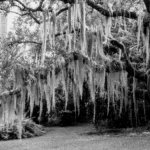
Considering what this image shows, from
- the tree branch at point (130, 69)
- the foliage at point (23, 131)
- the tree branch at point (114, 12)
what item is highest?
the tree branch at point (114, 12)

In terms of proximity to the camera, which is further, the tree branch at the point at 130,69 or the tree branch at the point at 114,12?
the tree branch at the point at 130,69

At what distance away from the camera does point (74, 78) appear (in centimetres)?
480

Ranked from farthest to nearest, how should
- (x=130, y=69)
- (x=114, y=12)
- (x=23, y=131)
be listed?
(x=23, y=131) < (x=130, y=69) < (x=114, y=12)

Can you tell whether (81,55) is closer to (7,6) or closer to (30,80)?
(30,80)

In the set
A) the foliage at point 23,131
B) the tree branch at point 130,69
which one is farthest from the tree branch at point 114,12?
the foliage at point 23,131

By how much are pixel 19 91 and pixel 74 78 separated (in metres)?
0.98

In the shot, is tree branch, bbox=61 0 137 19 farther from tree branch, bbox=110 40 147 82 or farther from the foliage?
the foliage

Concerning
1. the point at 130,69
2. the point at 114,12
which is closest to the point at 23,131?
the point at 130,69

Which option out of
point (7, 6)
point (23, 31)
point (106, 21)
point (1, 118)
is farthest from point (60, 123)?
point (106, 21)

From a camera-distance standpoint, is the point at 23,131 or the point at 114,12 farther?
the point at 23,131

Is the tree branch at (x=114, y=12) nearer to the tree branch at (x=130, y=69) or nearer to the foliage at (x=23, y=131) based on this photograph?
the tree branch at (x=130, y=69)

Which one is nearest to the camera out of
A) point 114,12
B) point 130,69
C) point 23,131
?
point 114,12

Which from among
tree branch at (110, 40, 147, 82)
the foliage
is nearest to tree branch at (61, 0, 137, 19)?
tree branch at (110, 40, 147, 82)

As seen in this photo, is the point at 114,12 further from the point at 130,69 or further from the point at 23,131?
the point at 23,131
